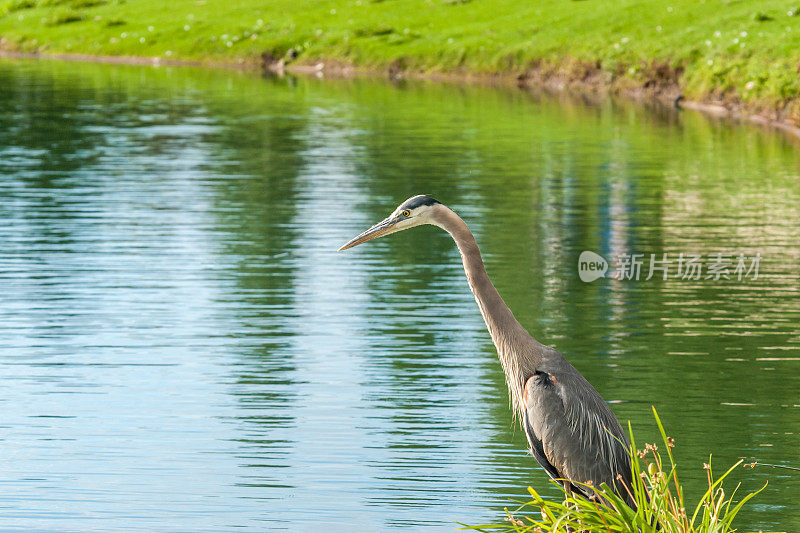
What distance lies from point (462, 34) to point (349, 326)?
1695 inches

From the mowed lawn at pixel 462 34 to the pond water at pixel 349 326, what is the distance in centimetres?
1327

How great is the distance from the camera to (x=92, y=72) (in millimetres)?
57188

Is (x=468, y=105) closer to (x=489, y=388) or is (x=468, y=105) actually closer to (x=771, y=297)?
(x=771, y=297)

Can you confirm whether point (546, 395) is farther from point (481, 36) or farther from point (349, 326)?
point (481, 36)

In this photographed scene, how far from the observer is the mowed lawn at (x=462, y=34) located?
4284cm

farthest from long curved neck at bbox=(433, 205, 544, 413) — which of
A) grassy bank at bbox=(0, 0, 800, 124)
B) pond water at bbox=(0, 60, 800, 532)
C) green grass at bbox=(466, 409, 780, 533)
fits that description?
grassy bank at bbox=(0, 0, 800, 124)

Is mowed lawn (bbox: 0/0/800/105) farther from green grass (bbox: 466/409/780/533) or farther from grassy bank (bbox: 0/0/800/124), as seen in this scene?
green grass (bbox: 466/409/780/533)

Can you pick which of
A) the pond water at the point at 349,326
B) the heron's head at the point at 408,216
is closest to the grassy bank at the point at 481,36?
the pond water at the point at 349,326

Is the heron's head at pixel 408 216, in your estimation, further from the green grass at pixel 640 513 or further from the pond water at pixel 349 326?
the pond water at pixel 349 326

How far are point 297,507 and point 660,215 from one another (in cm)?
1359

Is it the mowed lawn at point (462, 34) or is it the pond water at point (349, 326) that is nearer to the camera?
the pond water at point (349, 326)

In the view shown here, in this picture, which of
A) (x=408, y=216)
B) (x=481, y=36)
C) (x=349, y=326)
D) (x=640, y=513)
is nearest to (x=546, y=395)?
(x=640, y=513)

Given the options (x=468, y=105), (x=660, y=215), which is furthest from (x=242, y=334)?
(x=468, y=105)

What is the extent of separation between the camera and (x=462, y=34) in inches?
2226
